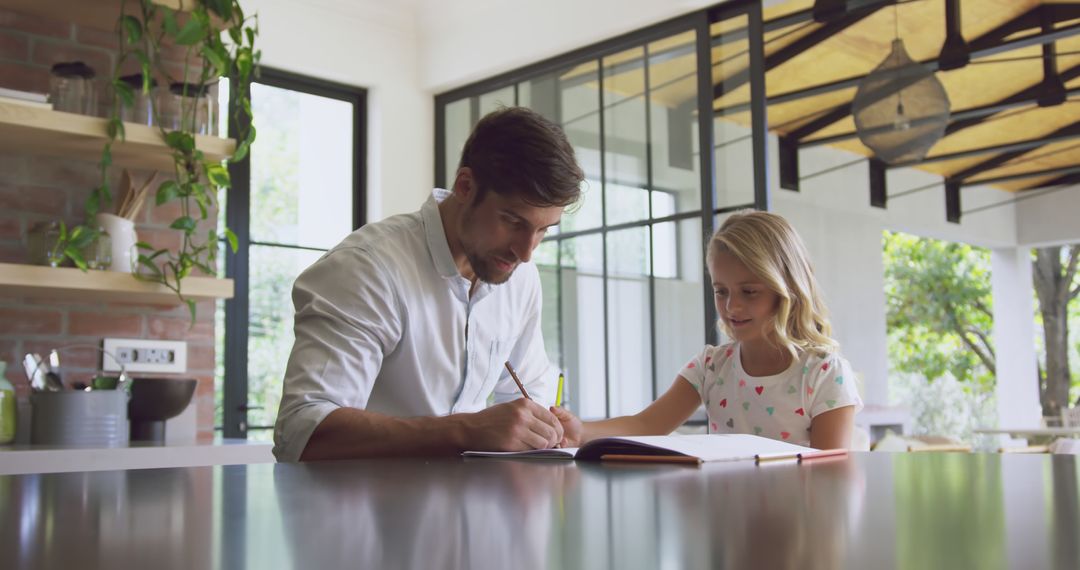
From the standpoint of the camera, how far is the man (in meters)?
1.52

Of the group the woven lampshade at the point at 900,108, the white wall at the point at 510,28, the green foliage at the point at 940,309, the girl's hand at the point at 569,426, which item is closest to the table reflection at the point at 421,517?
the girl's hand at the point at 569,426

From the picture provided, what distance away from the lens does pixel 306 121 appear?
15.9ft

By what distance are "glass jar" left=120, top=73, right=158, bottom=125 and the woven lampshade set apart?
249 cm

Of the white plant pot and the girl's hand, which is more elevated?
the white plant pot

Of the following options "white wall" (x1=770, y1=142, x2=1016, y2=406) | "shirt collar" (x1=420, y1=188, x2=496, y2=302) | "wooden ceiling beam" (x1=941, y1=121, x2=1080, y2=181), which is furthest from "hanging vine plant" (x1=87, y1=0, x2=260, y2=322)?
"wooden ceiling beam" (x1=941, y1=121, x2=1080, y2=181)

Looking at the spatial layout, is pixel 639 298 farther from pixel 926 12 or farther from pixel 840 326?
pixel 840 326

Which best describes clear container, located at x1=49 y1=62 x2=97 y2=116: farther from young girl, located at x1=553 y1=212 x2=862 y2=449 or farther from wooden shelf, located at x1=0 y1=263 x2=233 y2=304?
young girl, located at x1=553 y1=212 x2=862 y2=449

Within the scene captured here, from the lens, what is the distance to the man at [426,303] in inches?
59.9

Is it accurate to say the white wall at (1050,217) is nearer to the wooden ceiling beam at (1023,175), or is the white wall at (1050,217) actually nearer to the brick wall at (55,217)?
the wooden ceiling beam at (1023,175)

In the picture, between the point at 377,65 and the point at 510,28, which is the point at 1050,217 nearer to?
the point at 510,28

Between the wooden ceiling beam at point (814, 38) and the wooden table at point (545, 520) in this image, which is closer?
the wooden table at point (545, 520)

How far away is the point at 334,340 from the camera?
62.2 inches

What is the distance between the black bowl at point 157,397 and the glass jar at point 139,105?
744 mm

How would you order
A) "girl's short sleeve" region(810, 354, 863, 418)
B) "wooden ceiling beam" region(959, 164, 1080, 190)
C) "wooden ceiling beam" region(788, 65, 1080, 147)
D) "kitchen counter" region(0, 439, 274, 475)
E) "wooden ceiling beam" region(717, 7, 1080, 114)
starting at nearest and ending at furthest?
"girl's short sleeve" region(810, 354, 863, 418) < "kitchen counter" region(0, 439, 274, 475) < "wooden ceiling beam" region(717, 7, 1080, 114) < "wooden ceiling beam" region(788, 65, 1080, 147) < "wooden ceiling beam" region(959, 164, 1080, 190)
